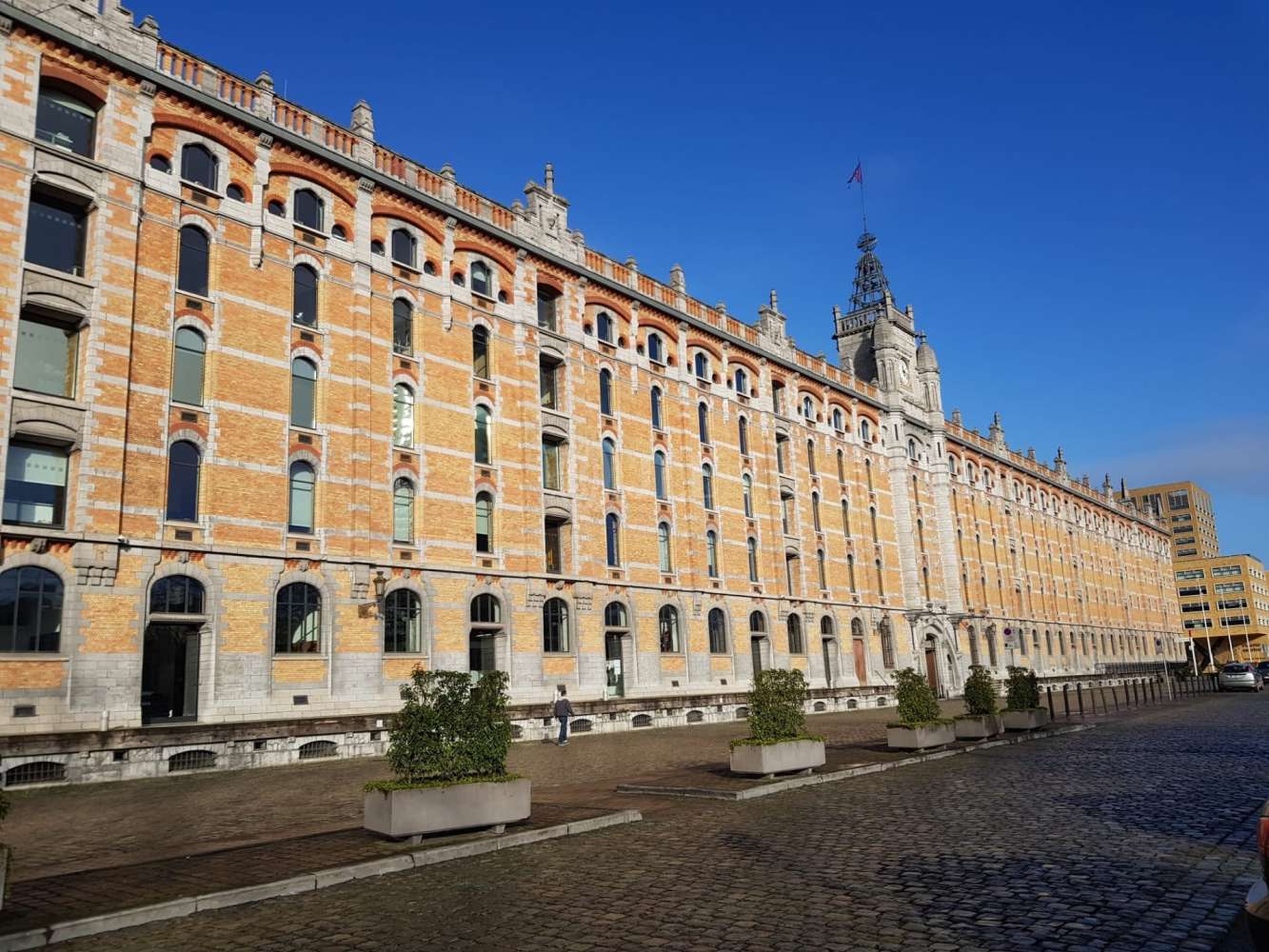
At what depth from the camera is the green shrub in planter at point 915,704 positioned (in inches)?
812

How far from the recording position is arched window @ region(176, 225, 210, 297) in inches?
987

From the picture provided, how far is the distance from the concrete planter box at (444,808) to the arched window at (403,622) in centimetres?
1690

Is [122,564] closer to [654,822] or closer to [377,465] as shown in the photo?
[377,465]

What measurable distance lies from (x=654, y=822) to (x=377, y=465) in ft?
60.9

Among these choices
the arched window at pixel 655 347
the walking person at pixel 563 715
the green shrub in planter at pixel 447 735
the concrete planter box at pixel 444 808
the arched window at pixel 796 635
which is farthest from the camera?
the arched window at pixel 796 635

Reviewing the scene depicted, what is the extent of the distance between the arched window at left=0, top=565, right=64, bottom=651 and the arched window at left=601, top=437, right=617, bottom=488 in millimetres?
20427

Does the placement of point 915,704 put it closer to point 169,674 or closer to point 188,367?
point 169,674

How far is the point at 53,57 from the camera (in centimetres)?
2323

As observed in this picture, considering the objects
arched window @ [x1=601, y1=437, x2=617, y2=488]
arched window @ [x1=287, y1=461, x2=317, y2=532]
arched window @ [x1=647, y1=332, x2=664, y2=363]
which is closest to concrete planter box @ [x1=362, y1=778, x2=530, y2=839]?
arched window @ [x1=287, y1=461, x2=317, y2=532]

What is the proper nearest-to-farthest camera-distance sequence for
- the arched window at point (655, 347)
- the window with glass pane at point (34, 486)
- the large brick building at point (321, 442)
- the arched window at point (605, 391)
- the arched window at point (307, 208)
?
the window with glass pane at point (34, 486) < the large brick building at point (321, 442) < the arched window at point (307, 208) < the arched window at point (605, 391) < the arched window at point (655, 347)

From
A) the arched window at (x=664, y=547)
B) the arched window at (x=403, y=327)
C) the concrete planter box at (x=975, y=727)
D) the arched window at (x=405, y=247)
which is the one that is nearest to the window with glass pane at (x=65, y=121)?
the arched window at (x=405, y=247)

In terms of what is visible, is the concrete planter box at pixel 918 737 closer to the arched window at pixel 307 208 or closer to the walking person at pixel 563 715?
the walking person at pixel 563 715

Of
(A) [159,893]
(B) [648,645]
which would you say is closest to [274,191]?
(B) [648,645]

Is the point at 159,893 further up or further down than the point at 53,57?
further down
